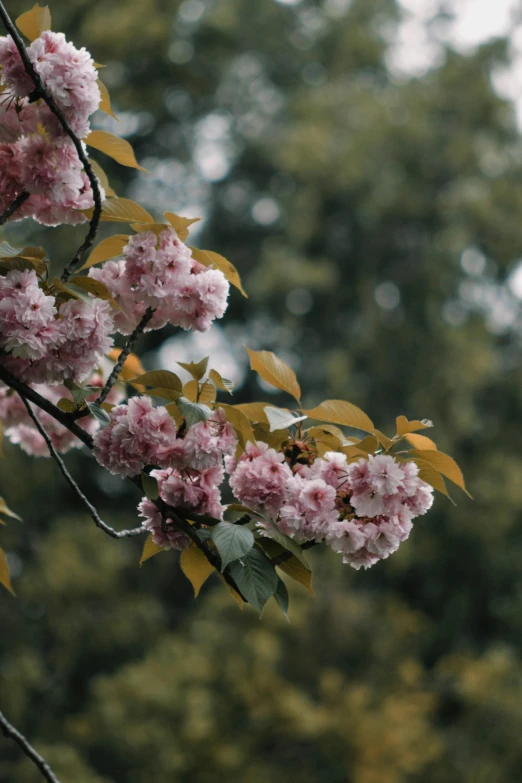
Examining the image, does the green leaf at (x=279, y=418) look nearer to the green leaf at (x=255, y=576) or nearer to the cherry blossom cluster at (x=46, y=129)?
the green leaf at (x=255, y=576)

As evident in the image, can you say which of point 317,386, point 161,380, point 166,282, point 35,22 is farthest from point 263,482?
point 317,386

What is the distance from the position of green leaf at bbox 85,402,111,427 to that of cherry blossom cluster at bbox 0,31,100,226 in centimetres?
27

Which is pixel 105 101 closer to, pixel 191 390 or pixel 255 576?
pixel 191 390

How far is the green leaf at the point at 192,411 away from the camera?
119 centimetres

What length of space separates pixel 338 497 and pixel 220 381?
21 centimetres

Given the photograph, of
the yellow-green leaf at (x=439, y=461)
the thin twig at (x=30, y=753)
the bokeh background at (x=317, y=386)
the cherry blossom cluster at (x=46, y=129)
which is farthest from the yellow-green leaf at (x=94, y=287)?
the bokeh background at (x=317, y=386)

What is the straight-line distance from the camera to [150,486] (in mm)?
1223

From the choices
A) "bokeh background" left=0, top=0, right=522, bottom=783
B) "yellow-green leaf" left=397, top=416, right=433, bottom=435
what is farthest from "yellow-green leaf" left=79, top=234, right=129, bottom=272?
"bokeh background" left=0, top=0, right=522, bottom=783

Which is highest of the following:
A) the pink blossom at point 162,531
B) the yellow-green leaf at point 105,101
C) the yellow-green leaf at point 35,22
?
the yellow-green leaf at point 35,22

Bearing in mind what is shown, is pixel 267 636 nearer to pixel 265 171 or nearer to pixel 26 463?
pixel 26 463

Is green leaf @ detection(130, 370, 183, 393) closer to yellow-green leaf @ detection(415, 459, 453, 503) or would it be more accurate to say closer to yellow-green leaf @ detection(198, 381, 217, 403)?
yellow-green leaf @ detection(198, 381, 217, 403)

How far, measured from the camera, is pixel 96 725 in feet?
27.0

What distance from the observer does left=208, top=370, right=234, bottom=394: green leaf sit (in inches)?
48.1

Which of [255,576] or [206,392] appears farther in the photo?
[206,392]
